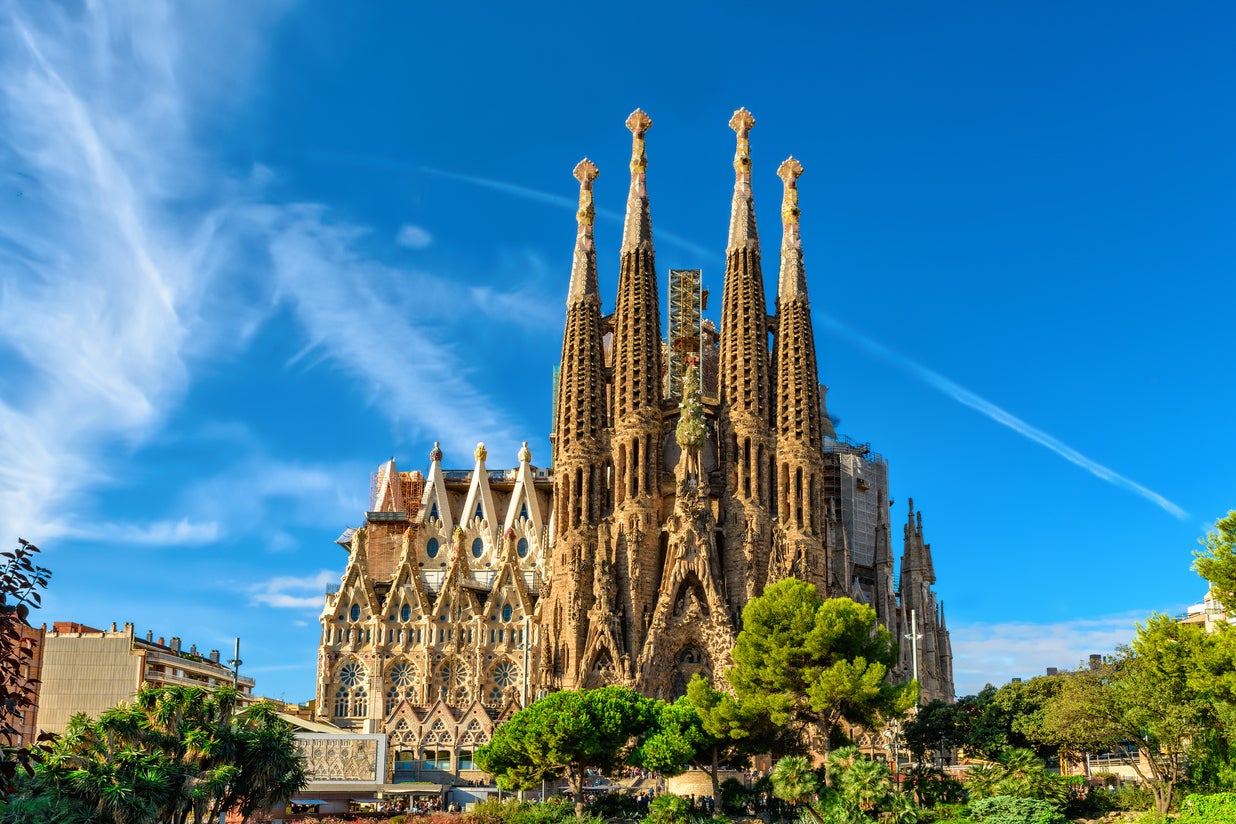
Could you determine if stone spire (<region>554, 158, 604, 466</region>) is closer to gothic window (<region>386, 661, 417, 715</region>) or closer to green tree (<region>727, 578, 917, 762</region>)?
gothic window (<region>386, 661, 417, 715</region>)

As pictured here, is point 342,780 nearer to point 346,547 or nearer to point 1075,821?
point 1075,821

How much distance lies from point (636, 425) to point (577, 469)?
Answer: 12.7 ft

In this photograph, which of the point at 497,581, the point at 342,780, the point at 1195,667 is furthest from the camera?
the point at 497,581

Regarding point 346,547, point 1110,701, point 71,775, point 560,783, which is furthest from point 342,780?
point 346,547

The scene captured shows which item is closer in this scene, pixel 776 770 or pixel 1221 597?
pixel 1221 597

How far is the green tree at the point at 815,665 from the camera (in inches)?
1567

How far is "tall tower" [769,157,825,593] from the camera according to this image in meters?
60.3

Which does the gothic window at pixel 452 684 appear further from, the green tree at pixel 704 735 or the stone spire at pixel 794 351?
the green tree at pixel 704 735

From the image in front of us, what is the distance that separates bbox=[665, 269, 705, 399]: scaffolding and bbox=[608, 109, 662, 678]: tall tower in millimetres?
6686

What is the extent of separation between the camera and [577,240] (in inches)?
2753

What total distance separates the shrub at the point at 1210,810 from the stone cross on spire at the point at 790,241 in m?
38.5

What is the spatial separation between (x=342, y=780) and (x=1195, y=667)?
2575 cm

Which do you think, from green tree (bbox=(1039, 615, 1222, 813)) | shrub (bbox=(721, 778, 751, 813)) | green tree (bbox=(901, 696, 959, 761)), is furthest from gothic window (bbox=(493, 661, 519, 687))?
green tree (bbox=(1039, 615, 1222, 813))

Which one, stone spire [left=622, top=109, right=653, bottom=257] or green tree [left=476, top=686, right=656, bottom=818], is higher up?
stone spire [left=622, top=109, right=653, bottom=257]
